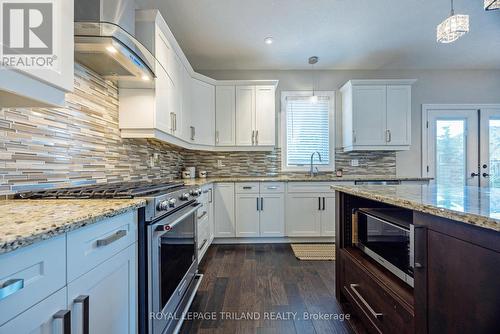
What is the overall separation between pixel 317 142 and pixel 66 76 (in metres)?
3.55

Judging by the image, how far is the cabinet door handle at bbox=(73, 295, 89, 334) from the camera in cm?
76

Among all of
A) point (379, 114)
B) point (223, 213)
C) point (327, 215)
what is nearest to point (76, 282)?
point (223, 213)

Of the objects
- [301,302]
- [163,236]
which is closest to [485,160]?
[301,302]

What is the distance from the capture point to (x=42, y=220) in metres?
0.71

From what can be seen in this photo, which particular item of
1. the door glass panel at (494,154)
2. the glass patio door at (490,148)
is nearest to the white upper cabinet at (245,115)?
the glass patio door at (490,148)

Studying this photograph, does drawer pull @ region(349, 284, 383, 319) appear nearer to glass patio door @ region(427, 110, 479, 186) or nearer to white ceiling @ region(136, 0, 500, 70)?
white ceiling @ region(136, 0, 500, 70)

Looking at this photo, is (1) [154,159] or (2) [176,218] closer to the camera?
(2) [176,218]

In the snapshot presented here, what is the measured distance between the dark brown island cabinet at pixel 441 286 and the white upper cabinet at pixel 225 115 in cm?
267

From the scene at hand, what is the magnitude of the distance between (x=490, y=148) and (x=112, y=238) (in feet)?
17.9

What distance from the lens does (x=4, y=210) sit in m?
0.86

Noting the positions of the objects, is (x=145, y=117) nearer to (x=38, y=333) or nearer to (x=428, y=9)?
(x=38, y=333)

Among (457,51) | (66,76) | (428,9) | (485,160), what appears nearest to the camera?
(66,76)

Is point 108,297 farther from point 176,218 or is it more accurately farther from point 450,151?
point 450,151

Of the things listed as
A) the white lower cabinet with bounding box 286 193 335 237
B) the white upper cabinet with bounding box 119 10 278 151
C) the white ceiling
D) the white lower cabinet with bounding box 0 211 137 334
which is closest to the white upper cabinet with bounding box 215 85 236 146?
the white upper cabinet with bounding box 119 10 278 151
